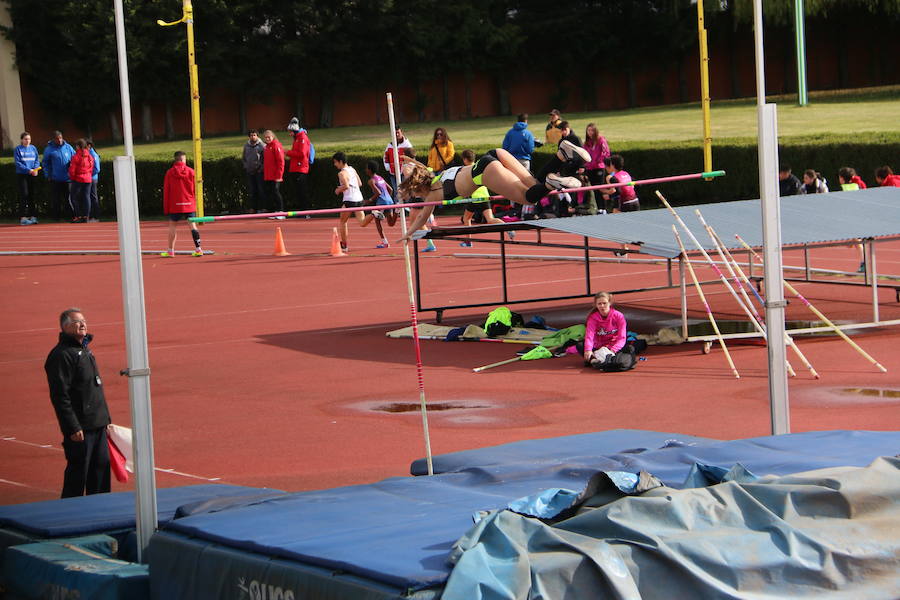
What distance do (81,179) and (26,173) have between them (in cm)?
195

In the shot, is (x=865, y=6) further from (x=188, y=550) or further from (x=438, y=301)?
(x=188, y=550)

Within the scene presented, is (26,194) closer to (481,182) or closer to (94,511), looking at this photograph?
(481,182)

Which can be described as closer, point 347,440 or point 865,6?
point 347,440

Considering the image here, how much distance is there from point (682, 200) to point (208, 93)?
22.9 metres

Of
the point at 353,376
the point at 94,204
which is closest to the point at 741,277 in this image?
the point at 353,376

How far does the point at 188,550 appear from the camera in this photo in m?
6.08

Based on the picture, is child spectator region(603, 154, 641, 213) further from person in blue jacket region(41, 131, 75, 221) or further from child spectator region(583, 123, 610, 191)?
person in blue jacket region(41, 131, 75, 221)

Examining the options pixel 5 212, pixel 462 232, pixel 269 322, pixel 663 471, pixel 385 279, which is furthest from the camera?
pixel 5 212

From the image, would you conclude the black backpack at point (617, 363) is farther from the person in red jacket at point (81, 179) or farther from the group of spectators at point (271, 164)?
the person in red jacket at point (81, 179)

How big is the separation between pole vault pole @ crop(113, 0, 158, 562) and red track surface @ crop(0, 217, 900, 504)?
231 centimetres

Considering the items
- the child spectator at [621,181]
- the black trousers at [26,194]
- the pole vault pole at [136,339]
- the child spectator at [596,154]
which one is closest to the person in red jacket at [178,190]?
the child spectator at [596,154]

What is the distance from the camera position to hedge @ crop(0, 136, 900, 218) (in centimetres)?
2686

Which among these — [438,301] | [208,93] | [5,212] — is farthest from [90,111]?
[438,301]

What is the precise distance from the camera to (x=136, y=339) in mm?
6453
